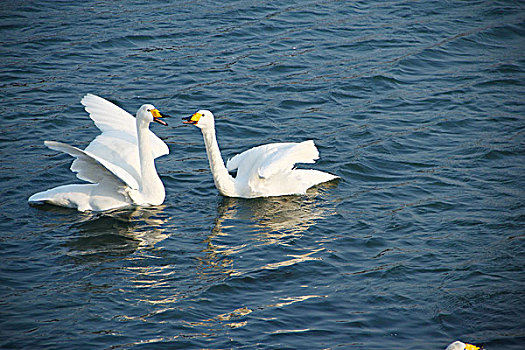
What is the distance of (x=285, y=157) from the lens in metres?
11.2

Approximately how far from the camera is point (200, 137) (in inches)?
543

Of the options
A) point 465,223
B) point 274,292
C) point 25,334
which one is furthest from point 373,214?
point 25,334

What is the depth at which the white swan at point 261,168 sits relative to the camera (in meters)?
11.3

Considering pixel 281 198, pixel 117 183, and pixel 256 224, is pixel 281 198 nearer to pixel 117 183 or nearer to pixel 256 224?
pixel 256 224

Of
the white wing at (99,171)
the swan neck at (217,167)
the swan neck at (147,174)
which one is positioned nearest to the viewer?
the white wing at (99,171)

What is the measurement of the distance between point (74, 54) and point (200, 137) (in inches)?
184

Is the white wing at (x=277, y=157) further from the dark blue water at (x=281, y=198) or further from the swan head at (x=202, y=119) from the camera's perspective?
the swan head at (x=202, y=119)

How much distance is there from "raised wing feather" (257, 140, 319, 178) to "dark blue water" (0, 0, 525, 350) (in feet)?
1.91

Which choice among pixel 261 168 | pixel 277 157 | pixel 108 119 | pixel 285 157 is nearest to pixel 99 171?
pixel 108 119

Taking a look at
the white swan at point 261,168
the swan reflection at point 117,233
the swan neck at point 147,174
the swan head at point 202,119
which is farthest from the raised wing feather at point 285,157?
the swan reflection at point 117,233

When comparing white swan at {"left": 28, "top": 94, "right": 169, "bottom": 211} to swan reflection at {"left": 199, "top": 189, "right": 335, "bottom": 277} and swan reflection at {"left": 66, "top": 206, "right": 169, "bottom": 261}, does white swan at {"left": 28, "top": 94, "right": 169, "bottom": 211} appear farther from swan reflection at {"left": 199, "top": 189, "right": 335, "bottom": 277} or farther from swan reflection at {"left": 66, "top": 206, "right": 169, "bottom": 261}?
swan reflection at {"left": 199, "top": 189, "right": 335, "bottom": 277}

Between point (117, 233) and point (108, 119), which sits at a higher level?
point (108, 119)

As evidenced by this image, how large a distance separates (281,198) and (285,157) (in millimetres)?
755

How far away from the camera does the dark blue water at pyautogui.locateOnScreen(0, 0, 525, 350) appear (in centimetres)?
848
